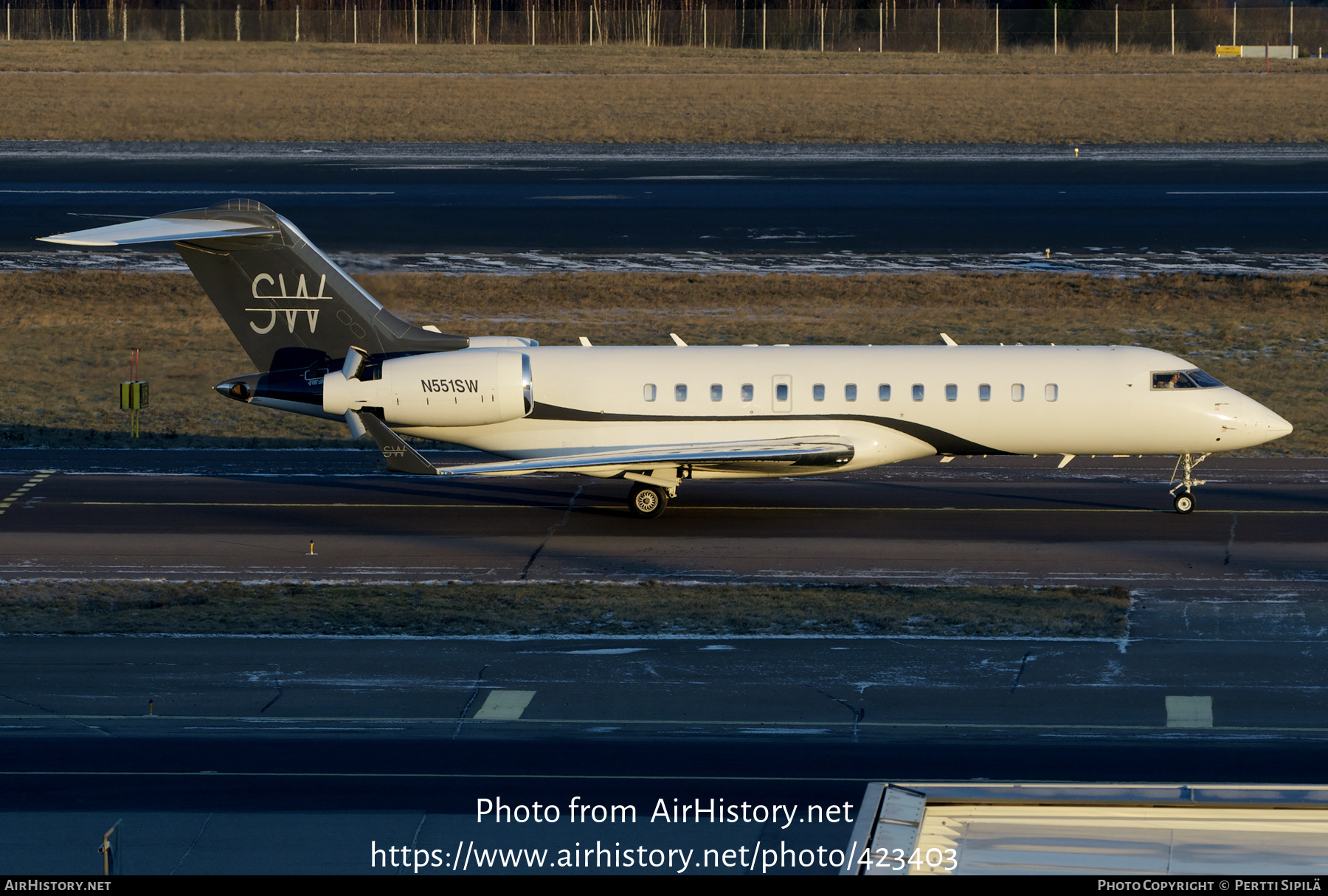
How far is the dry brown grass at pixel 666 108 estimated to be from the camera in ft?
245

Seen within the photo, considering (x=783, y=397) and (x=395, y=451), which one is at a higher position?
(x=783, y=397)

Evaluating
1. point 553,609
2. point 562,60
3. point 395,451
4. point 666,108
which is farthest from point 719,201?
point 562,60

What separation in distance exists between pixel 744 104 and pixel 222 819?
68512 millimetres

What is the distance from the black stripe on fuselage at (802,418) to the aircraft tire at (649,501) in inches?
52.6

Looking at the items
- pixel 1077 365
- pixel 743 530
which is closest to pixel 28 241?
pixel 743 530

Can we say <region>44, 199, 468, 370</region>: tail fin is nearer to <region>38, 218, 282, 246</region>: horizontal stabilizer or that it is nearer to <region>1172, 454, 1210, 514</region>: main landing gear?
<region>38, 218, 282, 246</region>: horizontal stabilizer

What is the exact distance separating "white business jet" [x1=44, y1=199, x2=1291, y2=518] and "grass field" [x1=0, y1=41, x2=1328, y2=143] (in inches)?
1793

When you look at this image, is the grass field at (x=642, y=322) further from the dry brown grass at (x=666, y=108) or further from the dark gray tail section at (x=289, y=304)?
the dry brown grass at (x=666, y=108)

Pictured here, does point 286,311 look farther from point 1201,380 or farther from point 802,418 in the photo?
point 1201,380

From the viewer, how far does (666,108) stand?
80312 millimetres

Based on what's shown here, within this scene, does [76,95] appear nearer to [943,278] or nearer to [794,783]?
[943,278]

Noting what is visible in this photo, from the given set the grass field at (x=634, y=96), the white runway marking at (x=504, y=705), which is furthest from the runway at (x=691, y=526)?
the grass field at (x=634, y=96)

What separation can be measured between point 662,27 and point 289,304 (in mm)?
79061

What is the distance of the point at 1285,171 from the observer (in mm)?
65688
